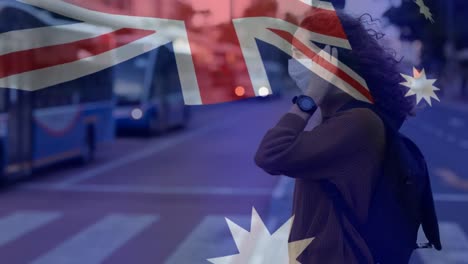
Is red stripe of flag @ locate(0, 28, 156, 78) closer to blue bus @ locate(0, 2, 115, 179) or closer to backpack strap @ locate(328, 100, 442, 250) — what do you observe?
backpack strap @ locate(328, 100, 442, 250)

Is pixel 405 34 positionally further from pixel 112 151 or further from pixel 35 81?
pixel 112 151

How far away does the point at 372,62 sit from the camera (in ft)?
7.47

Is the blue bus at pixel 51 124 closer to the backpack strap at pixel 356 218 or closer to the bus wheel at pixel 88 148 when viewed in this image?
the bus wheel at pixel 88 148

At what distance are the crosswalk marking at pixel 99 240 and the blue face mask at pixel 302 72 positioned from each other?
16.2ft

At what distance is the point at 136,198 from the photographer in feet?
35.3

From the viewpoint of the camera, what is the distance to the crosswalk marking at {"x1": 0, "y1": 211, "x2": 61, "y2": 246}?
8.18 m

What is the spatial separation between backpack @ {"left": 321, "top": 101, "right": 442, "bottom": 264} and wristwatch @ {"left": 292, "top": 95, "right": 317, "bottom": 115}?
0.10 m

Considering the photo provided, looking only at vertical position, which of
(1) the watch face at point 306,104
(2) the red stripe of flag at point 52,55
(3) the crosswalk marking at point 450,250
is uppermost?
(2) the red stripe of flag at point 52,55

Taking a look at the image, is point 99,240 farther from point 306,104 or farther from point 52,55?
point 306,104

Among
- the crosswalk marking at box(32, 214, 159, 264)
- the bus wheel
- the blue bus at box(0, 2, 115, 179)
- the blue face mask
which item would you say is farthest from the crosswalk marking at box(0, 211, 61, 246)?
the blue face mask

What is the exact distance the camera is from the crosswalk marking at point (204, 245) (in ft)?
22.2

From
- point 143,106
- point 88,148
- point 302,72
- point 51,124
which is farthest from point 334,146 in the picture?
point 143,106

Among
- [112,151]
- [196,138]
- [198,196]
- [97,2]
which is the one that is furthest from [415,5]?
[196,138]

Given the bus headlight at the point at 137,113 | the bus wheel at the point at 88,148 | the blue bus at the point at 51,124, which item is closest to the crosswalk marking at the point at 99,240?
the blue bus at the point at 51,124
